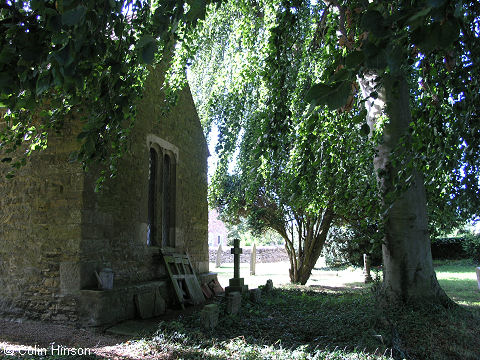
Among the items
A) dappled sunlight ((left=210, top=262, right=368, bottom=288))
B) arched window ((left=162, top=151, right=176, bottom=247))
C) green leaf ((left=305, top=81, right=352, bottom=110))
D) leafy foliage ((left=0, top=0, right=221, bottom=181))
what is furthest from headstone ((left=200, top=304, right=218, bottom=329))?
dappled sunlight ((left=210, top=262, right=368, bottom=288))

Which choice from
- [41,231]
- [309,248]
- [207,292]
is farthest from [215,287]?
[41,231]

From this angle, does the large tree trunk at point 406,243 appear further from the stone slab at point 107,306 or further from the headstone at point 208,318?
the stone slab at point 107,306

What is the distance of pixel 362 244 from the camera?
1655 cm

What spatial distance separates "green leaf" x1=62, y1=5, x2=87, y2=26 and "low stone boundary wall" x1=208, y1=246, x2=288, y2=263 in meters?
23.4

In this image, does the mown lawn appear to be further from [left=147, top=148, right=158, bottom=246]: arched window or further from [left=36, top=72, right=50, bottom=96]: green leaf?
[left=36, top=72, right=50, bottom=96]: green leaf

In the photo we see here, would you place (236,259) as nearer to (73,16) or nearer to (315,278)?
(73,16)

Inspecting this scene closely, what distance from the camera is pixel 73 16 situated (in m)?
1.26

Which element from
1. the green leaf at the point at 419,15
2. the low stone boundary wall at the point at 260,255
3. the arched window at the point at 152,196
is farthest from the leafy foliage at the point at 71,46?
the low stone boundary wall at the point at 260,255

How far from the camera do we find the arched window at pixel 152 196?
7445 mm

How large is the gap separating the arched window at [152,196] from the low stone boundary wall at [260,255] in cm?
1718

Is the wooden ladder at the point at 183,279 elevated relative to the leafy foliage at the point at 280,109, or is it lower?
lower

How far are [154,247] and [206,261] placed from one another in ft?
8.04

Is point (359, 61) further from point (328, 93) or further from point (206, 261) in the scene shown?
point (206, 261)

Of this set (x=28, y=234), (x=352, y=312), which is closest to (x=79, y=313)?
(x=28, y=234)
